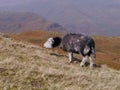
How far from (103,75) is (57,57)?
6.68 metres

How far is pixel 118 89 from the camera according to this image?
20.2 m

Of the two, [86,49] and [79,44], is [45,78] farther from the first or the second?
[79,44]

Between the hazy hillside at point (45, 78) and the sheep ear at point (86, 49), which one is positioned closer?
the hazy hillside at point (45, 78)

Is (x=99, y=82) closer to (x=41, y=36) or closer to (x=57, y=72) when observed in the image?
(x=57, y=72)

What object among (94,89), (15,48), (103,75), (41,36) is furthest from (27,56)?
(41,36)

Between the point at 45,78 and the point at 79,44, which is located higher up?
the point at 79,44

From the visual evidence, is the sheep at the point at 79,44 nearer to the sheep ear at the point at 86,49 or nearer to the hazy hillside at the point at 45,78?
the sheep ear at the point at 86,49

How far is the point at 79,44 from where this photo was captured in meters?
26.1

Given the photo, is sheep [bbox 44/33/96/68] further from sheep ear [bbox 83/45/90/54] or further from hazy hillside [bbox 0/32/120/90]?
hazy hillside [bbox 0/32/120/90]

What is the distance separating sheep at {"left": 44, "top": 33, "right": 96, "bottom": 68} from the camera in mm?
25809

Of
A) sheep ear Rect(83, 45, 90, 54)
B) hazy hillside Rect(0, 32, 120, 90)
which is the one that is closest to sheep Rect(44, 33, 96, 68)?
sheep ear Rect(83, 45, 90, 54)

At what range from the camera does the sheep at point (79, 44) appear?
25.8 metres

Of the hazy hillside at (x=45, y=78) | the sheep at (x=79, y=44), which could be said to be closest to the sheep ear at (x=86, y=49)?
the sheep at (x=79, y=44)

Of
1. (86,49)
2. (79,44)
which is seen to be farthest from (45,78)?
(79,44)
